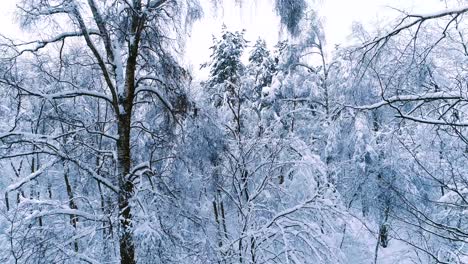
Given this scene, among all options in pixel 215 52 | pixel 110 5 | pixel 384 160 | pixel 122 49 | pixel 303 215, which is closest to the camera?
pixel 110 5

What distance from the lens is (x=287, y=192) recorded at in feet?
29.1

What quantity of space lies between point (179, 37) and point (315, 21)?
31.3 feet

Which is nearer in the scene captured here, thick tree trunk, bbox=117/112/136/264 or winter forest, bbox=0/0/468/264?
winter forest, bbox=0/0/468/264

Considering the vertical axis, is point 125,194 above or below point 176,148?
below

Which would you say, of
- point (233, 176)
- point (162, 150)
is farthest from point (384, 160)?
point (162, 150)

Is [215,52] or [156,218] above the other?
[215,52]

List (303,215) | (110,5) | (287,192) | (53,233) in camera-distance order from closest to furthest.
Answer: (110,5) → (53,233) → (303,215) → (287,192)

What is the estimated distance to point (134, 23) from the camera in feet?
18.7

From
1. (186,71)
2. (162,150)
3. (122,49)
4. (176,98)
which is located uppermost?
(122,49)

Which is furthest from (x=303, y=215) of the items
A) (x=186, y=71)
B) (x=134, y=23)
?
(x=134, y=23)

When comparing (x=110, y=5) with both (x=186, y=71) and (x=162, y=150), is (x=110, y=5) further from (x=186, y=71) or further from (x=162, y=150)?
(x=162, y=150)

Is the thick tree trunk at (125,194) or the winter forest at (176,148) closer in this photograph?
the winter forest at (176,148)

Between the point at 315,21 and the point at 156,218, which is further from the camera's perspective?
the point at 315,21

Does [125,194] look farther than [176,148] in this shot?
No
